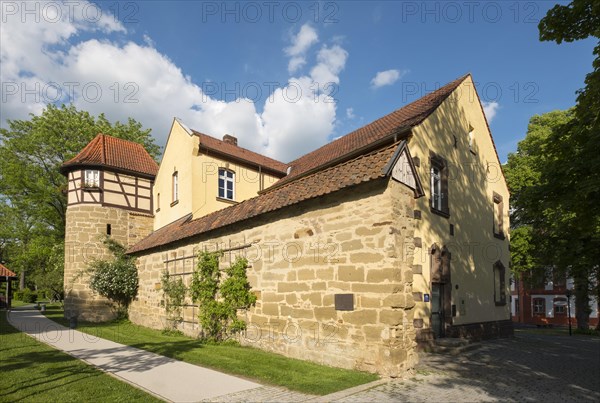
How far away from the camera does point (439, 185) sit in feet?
44.9

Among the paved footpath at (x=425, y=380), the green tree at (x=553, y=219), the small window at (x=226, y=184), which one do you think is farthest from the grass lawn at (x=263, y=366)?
the small window at (x=226, y=184)

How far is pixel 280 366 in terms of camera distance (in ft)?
24.5

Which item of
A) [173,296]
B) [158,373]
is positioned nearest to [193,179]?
[173,296]

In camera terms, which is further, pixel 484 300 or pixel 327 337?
pixel 484 300

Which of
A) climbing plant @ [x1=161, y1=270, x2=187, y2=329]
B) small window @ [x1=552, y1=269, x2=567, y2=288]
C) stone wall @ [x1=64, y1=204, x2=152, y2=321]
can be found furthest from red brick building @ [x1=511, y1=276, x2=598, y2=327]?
stone wall @ [x1=64, y1=204, x2=152, y2=321]

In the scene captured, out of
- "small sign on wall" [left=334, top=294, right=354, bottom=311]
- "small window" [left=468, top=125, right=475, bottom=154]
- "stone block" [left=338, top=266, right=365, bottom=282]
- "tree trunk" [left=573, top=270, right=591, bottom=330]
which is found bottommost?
"tree trunk" [left=573, top=270, right=591, bottom=330]

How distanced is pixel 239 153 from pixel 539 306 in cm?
3039

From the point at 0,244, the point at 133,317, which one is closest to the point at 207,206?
the point at 133,317

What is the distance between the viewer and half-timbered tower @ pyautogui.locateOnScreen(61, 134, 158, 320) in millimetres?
18953

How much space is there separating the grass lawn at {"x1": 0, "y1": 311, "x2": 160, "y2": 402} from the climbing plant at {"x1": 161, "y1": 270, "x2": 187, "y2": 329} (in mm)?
4210

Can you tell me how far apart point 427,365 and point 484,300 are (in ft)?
24.9

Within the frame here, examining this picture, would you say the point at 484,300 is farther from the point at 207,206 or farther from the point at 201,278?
the point at 207,206

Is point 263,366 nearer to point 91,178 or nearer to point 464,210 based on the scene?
point 464,210

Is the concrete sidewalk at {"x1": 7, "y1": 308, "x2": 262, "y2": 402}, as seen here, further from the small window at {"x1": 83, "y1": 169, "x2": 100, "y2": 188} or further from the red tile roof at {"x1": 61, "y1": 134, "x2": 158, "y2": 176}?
the red tile roof at {"x1": 61, "y1": 134, "x2": 158, "y2": 176}
